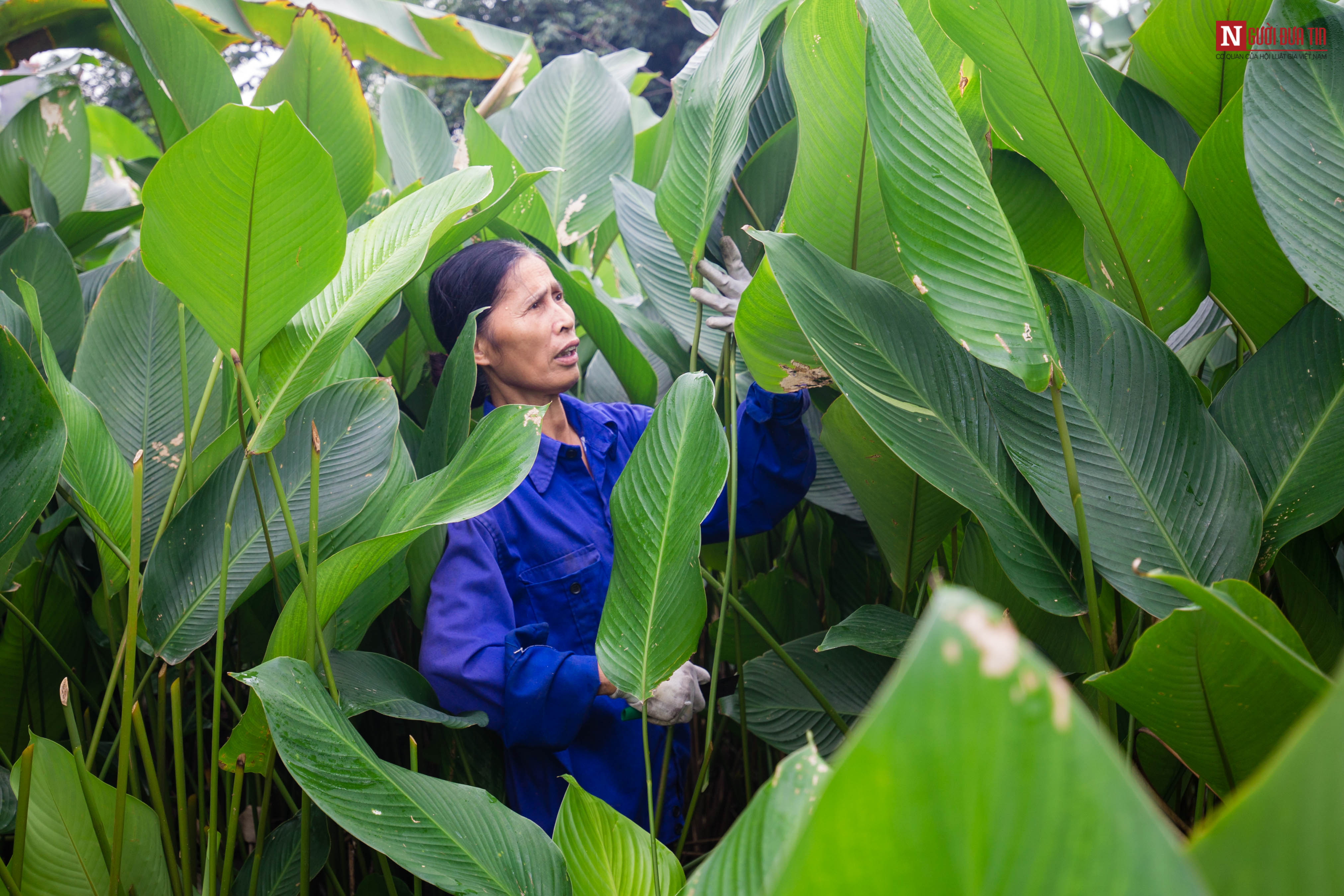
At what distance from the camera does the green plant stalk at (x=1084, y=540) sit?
20.5 inches

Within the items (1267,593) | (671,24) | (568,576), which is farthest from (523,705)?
(671,24)

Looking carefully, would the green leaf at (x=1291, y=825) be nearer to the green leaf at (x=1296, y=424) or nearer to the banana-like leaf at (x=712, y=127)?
the green leaf at (x=1296, y=424)

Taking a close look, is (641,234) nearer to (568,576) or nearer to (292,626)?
(568,576)

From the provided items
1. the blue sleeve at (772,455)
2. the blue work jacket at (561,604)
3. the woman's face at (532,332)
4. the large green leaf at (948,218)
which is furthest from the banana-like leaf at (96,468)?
the large green leaf at (948,218)

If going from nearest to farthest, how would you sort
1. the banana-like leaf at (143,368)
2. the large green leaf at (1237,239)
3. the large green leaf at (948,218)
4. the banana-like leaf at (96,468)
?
the large green leaf at (948,218)
the large green leaf at (1237,239)
the banana-like leaf at (96,468)
the banana-like leaf at (143,368)

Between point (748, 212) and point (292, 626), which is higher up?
point (748, 212)

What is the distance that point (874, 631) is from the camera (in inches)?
28.0

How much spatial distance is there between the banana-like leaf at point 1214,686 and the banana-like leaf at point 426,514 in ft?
1.29

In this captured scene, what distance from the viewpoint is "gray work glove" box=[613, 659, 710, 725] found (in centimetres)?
76

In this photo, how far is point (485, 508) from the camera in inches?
24.8

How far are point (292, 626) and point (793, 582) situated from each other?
518 mm

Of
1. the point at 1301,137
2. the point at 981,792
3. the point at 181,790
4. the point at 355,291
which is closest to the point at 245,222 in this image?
the point at 355,291

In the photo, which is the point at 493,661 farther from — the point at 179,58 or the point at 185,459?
the point at 179,58

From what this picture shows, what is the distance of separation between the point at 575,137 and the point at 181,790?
38.5 inches
